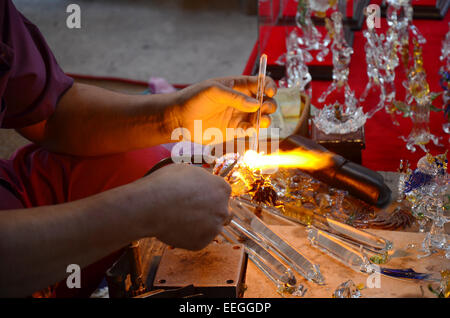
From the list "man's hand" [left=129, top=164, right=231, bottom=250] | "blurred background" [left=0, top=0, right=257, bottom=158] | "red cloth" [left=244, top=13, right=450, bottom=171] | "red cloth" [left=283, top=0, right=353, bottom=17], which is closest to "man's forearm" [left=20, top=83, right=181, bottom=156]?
"man's hand" [left=129, top=164, right=231, bottom=250]

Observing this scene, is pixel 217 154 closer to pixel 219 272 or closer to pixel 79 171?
pixel 79 171

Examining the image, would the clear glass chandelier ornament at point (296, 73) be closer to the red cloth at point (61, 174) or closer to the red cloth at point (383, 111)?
the red cloth at point (383, 111)

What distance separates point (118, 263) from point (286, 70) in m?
1.28

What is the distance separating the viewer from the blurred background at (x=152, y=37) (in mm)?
3254

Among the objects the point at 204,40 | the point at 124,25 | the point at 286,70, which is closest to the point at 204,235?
the point at 286,70

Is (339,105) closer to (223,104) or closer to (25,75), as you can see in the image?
(223,104)

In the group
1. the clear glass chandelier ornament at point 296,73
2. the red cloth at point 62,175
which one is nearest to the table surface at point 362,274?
the red cloth at point 62,175

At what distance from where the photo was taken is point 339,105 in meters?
1.58

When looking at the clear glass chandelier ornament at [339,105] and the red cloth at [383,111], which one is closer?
the clear glass chandelier ornament at [339,105]

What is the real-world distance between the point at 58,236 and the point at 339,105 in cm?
100

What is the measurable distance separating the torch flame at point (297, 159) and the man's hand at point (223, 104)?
0.09 metres

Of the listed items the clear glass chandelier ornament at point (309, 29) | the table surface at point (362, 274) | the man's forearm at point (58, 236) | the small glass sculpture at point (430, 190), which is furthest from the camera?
the clear glass chandelier ornament at point (309, 29)

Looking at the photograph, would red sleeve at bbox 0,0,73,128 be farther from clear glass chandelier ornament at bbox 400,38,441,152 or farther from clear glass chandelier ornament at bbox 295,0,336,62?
clear glass chandelier ornament at bbox 295,0,336,62

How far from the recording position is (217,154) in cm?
146
